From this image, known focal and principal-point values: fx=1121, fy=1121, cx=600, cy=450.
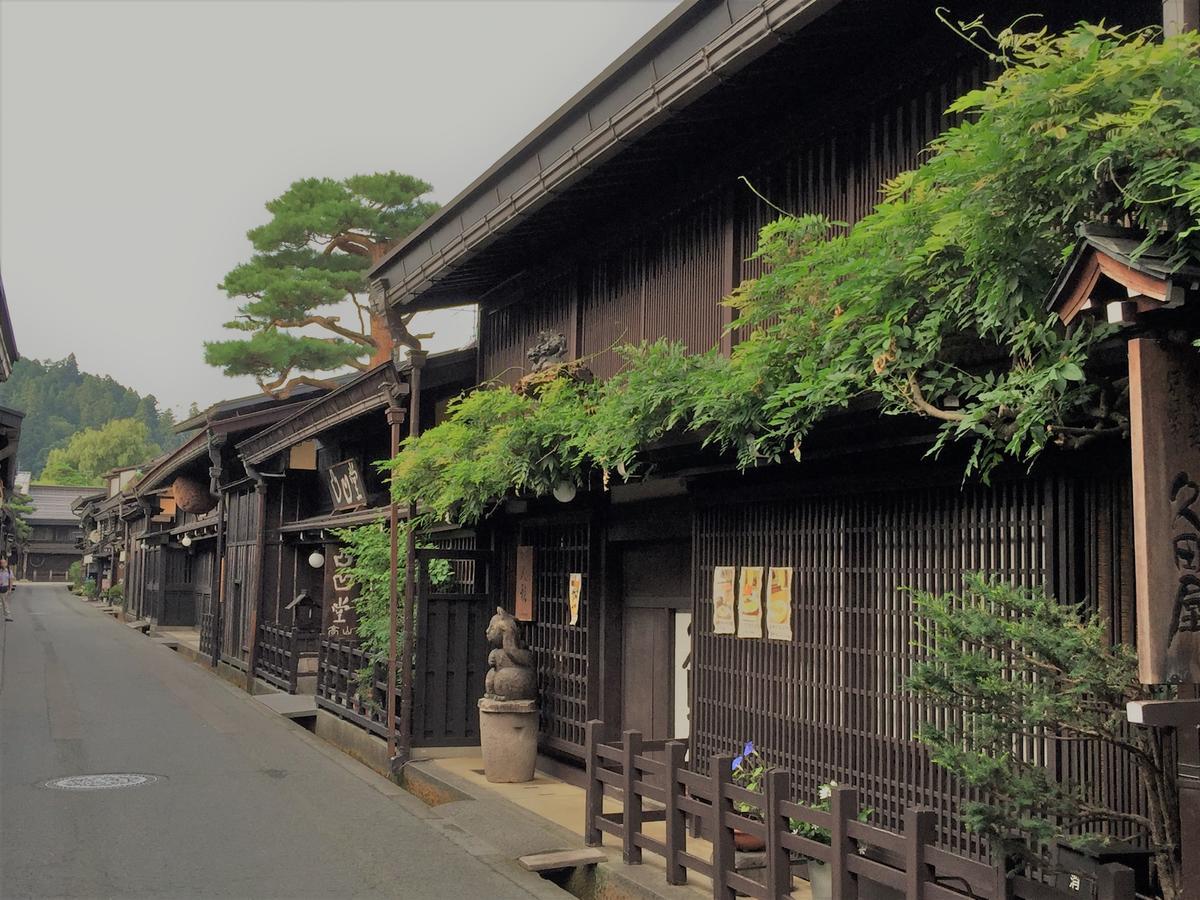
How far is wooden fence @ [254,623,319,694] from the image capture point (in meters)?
22.4

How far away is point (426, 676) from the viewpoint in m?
14.5

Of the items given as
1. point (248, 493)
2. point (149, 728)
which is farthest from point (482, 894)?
point (248, 493)

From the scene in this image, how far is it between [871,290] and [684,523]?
5.21 m

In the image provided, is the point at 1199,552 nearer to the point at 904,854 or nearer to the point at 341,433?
the point at 904,854

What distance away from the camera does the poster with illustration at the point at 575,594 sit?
42.0 feet

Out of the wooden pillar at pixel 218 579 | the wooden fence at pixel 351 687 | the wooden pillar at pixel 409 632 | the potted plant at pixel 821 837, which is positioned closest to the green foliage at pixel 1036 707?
the potted plant at pixel 821 837

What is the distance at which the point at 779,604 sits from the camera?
29.8 ft

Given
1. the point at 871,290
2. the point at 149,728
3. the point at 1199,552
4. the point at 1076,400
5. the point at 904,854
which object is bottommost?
the point at 149,728

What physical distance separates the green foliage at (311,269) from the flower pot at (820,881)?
31568 millimetres

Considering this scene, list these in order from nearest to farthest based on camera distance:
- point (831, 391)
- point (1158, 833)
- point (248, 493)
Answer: point (1158, 833) → point (831, 391) → point (248, 493)

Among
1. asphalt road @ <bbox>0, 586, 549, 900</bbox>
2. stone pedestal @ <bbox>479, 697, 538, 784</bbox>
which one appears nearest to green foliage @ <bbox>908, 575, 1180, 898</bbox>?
asphalt road @ <bbox>0, 586, 549, 900</bbox>

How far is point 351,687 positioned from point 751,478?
399 inches

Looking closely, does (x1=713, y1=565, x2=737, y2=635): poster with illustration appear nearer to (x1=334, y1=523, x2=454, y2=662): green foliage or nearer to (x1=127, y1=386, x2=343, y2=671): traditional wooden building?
(x1=334, y1=523, x2=454, y2=662): green foliage

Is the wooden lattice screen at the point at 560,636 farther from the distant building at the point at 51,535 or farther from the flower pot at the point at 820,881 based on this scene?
the distant building at the point at 51,535
